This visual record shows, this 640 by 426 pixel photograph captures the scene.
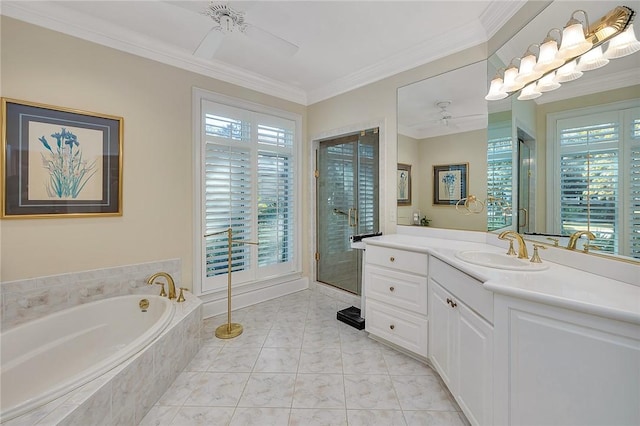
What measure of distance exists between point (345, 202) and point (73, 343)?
2.80m

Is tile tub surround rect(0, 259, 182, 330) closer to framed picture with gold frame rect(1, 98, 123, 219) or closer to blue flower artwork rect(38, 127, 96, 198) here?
framed picture with gold frame rect(1, 98, 123, 219)

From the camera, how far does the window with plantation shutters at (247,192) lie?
2795 millimetres

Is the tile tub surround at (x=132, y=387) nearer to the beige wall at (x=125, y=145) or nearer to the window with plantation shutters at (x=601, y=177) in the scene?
the beige wall at (x=125, y=145)

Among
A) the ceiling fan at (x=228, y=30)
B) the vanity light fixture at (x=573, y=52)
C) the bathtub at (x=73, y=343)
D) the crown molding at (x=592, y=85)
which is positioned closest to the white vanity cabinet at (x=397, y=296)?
the crown molding at (x=592, y=85)

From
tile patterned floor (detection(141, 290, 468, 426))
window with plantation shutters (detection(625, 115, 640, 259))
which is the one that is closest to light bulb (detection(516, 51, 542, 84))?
window with plantation shutters (detection(625, 115, 640, 259))

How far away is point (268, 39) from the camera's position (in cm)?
183

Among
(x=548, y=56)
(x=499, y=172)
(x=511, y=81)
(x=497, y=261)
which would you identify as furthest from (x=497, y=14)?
(x=497, y=261)

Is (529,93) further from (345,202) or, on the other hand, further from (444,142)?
(345,202)

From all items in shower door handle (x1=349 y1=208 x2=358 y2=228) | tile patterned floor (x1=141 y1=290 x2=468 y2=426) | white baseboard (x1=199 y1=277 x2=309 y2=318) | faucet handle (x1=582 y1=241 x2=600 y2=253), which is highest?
shower door handle (x1=349 y1=208 x2=358 y2=228)

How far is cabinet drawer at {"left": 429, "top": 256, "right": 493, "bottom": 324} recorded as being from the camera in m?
1.25

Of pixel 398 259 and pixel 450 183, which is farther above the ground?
pixel 450 183

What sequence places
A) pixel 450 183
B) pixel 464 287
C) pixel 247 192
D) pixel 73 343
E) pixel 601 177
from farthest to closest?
pixel 247 192
pixel 450 183
pixel 73 343
pixel 464 287
pixel 601 177

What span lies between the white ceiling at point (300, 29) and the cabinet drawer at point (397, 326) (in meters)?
2.32

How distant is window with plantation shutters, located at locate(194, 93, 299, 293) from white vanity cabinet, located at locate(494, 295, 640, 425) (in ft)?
7.65
